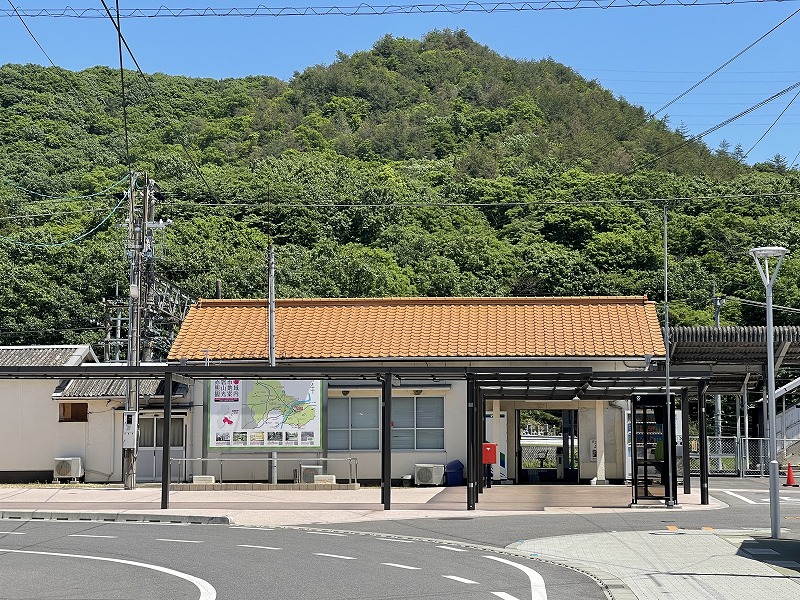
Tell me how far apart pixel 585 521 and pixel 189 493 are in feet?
38.8

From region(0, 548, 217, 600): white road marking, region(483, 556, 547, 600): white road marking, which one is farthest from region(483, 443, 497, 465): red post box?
region(0, 548, 217, 600): white road marking

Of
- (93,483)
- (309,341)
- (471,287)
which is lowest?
(93,483)

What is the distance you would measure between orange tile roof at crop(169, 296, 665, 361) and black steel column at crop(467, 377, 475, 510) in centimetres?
923

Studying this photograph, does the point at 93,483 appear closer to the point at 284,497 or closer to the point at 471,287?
the point at 284,497

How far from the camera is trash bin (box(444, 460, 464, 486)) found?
3020cm

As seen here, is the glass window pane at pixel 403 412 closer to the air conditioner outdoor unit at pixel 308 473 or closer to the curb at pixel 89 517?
the air conditioner outdoor unit at pixel 308 473

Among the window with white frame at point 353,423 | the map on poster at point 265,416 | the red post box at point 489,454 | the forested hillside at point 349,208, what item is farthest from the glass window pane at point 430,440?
the forested hillside at point 349,208

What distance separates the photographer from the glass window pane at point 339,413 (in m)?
30.9

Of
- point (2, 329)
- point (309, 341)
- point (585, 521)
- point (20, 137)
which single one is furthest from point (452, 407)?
point (20, 137)

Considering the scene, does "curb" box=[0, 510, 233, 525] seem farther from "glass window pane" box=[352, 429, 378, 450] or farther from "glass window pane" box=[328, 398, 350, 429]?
"glass window pane" box=[352, 429, 378, 450]

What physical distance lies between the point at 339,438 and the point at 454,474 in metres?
3.62

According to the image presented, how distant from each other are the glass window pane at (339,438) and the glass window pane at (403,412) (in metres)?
1.48

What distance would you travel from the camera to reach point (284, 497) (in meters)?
25.9

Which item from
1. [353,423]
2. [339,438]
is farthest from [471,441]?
[339,438]
